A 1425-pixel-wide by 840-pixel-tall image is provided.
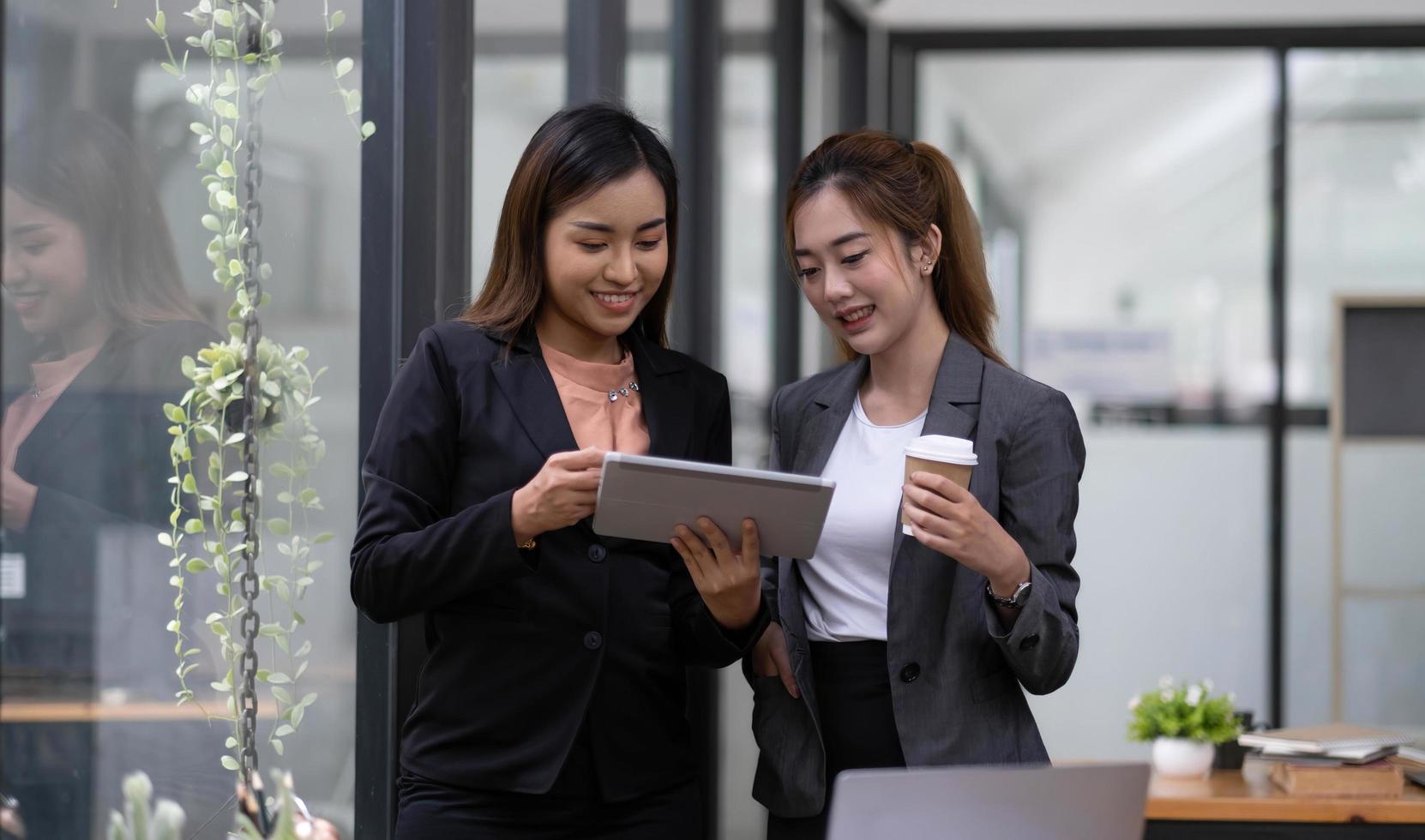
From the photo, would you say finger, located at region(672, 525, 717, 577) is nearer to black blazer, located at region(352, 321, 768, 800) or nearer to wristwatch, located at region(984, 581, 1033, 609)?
black blazer, located at region(352, 321, 768, 800)

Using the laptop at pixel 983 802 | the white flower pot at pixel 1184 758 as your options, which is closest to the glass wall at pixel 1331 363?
the white flower pot at pixel 1184 758

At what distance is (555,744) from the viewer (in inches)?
65.9

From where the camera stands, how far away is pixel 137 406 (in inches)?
58.7

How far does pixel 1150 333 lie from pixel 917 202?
3270 millimetres

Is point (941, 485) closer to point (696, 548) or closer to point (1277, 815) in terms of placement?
point (696, 548)

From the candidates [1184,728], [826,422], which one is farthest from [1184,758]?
[826,422]

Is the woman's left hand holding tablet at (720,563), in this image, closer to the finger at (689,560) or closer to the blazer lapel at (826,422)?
the finger at (689,560)

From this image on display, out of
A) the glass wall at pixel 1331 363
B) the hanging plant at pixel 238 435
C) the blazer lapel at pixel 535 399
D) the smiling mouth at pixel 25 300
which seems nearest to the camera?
the smiling mouth at pixel 25 300

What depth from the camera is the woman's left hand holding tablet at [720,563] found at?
160 cm

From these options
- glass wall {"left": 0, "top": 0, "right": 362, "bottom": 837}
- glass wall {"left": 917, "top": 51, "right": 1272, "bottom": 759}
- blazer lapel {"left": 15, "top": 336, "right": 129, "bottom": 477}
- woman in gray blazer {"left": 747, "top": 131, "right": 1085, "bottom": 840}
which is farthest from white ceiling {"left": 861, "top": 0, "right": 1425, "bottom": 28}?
blazer lapel {"left": 15, "top": 336, "right": 129, "bottom": 477}

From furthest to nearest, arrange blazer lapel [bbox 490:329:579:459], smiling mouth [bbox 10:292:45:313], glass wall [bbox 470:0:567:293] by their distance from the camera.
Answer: glass wall [bbox 470:0:567:293] < blazer lapel [bbox 490:329:579:459] < smiling mouth [bbox 10:292:45:313]

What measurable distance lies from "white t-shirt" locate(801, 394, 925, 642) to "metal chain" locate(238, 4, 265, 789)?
749 millimetres

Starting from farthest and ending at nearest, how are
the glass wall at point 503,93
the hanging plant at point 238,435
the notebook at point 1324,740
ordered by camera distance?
the notebook at point 1324,740
the glass wall at point 503,93
the hanging plant at point 238,435

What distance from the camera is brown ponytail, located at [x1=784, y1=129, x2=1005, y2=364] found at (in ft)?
6.19
